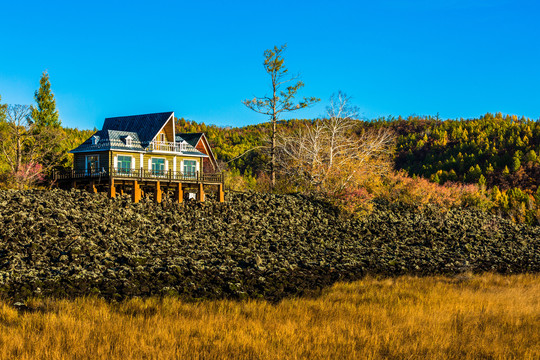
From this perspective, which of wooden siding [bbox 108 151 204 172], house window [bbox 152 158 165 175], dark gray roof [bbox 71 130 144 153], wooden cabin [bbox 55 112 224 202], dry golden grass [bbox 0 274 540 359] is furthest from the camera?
house window [bbox 152 158 165 175]

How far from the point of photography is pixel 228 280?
20.0 meters

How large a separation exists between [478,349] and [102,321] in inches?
363

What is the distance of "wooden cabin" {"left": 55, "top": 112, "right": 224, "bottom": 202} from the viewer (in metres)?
32.2

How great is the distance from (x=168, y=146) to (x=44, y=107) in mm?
13369

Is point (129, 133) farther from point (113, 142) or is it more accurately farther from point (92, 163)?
point (92, 163)

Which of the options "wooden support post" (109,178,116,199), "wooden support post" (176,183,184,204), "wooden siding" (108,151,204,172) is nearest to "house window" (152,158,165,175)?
"wooden siding" (108,151,204,172)

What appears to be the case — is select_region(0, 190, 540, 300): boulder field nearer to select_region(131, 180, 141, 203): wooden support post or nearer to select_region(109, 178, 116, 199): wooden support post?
select_region(109, 178, 116, 199): wooden support post

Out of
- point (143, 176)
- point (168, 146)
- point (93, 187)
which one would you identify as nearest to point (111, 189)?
point (93, 187)

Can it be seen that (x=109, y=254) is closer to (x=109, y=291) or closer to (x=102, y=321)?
(x=109, y=291)

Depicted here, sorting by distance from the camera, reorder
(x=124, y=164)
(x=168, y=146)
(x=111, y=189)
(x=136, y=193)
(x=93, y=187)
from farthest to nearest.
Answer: (x=168, y=146) → (x=124, y=164) → (x=93, y=187) → (x=136, y=193) → (x=111, y=189)

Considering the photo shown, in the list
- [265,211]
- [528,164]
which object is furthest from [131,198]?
[528,164]

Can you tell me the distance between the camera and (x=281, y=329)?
12.8 m

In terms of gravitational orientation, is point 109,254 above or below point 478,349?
above

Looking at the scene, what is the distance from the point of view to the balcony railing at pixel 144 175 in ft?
104
